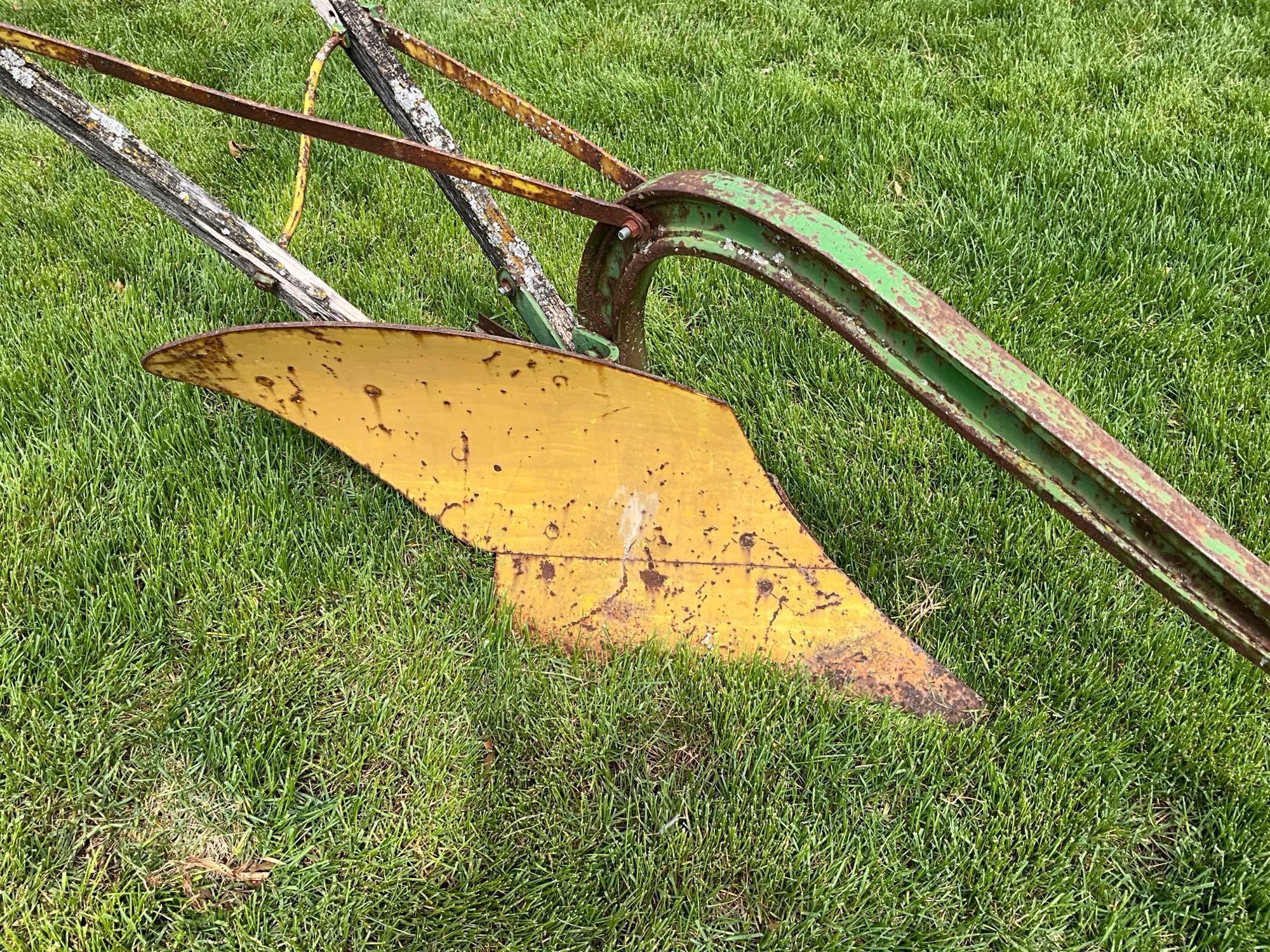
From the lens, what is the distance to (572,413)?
1.68 m

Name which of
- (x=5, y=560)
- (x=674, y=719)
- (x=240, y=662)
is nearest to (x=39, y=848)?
(x=240, y=662)

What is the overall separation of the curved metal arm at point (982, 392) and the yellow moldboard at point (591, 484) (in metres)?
0.35

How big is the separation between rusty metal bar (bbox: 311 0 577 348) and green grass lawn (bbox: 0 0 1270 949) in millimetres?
533

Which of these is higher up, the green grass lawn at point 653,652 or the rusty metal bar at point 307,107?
the rusty metal bar at point 307,107

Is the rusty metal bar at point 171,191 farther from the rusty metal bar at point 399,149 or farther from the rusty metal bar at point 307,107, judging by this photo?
the rusty metal bar at point 399,149

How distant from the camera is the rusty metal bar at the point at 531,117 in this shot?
1.72m

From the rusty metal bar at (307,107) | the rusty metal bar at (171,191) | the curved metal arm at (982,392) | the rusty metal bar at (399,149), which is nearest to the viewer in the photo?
the curved metal arm at (982,392)

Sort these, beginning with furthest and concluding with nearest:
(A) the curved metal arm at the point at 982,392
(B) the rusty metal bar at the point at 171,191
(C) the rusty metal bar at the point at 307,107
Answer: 1. (C) the rusty metal bar at the point at 307,107
2. (B) the rusty metal bar at the point at 171,191
3. (A) the curved metal arm at the point at 982,392

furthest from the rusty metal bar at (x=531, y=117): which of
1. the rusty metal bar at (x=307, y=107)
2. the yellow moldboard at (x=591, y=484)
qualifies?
the yellow moldboard at (x=591, y=484)

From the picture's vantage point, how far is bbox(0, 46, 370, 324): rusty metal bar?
1.87m

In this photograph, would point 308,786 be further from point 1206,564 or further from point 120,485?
point 1206,564

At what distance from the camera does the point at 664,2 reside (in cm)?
425

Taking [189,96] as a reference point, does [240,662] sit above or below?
below

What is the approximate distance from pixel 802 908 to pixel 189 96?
1830mm
